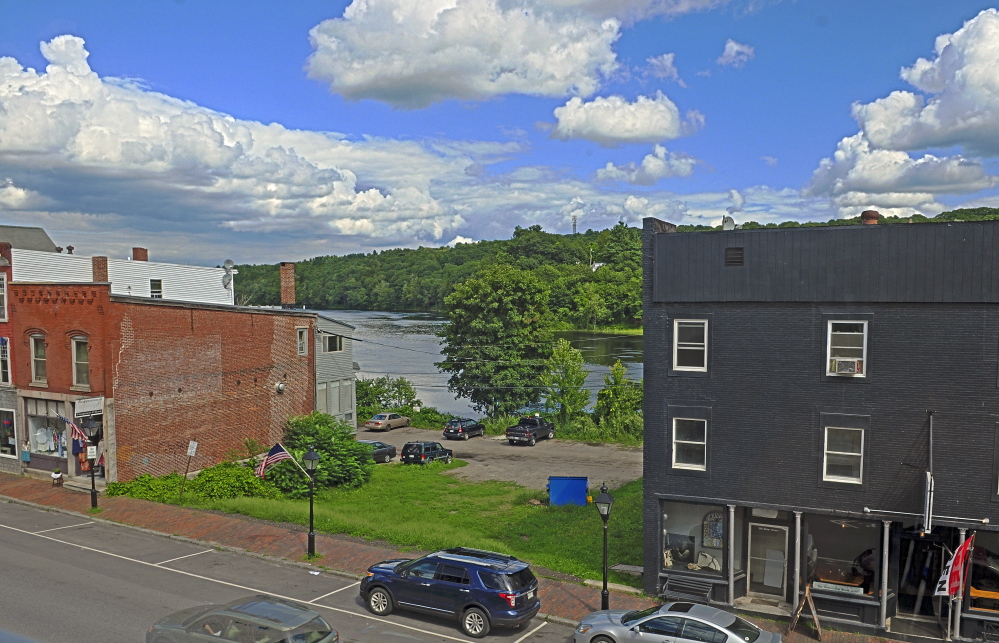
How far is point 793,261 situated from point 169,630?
15.5 m

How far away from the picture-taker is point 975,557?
1667cm

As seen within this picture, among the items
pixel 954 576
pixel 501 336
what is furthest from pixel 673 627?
pixel 501 336

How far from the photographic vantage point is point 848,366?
1770cm

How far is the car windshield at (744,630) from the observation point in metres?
13.5

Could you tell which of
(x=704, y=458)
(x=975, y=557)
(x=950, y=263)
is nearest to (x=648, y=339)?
(x=704, y=458)

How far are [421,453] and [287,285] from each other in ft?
38.3

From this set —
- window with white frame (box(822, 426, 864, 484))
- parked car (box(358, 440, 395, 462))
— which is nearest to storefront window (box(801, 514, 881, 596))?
window with white frame (box(822, 426, 864, 484))

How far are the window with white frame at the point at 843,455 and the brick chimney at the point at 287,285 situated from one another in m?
29.2

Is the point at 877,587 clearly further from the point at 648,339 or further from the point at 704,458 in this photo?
the point at 648,339

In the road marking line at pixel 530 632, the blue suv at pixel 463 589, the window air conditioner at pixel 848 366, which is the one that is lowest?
the road marking line at pixel 530 632

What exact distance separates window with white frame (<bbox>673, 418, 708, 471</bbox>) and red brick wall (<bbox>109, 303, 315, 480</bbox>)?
68.6 ft

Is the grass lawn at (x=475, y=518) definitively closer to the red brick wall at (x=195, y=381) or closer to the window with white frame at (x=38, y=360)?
the red brick wall at (x=195, y=381)

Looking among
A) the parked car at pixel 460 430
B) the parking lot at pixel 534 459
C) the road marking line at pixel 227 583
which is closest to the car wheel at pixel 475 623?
the road marking line at pixel 227 583

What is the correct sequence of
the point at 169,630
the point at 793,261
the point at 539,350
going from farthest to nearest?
the point at 539,350, the point at 793,261, the point at 169,630
